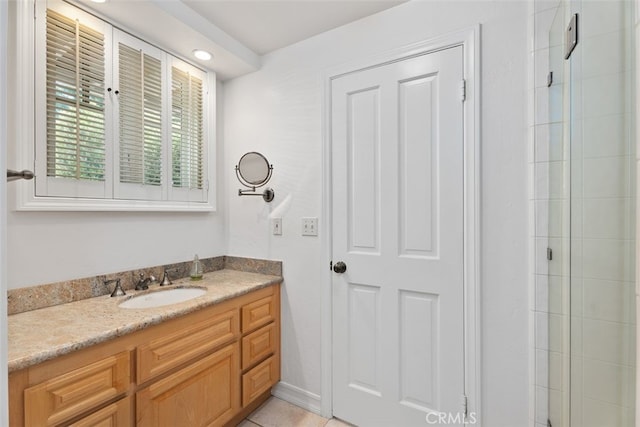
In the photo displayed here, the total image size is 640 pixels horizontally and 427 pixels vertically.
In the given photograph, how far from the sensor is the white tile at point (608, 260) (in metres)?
0.75

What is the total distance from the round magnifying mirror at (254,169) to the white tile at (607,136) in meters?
1.60

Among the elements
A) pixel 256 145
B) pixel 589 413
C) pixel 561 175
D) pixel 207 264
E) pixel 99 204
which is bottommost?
pixel 589 413

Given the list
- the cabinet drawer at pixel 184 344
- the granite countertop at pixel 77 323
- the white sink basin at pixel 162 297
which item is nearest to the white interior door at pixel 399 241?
the cabinet drawer at pixel 184 344

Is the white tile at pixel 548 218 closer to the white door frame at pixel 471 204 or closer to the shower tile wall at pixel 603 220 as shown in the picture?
the shower tile wall at pixel 603 220

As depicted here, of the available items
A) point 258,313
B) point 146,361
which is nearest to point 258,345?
point 258,313

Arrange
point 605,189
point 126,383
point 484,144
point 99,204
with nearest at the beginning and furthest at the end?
1. point 605,189
2. point 126,383
3. point 484,144
4. point 99,204

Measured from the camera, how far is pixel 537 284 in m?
1.36

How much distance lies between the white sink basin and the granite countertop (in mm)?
32

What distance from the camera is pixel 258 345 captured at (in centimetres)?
187

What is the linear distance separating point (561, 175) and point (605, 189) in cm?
35

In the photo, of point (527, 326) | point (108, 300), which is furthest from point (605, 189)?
point (108, 300)

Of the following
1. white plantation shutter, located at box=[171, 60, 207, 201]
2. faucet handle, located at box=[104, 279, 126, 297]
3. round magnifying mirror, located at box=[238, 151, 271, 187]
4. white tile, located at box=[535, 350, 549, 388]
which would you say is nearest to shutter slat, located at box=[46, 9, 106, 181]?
white plantation shutter, located at box=[171, 60, 207, 201]

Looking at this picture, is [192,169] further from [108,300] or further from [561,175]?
[561,175]

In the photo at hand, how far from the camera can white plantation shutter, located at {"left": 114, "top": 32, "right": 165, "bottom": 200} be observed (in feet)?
5.54
